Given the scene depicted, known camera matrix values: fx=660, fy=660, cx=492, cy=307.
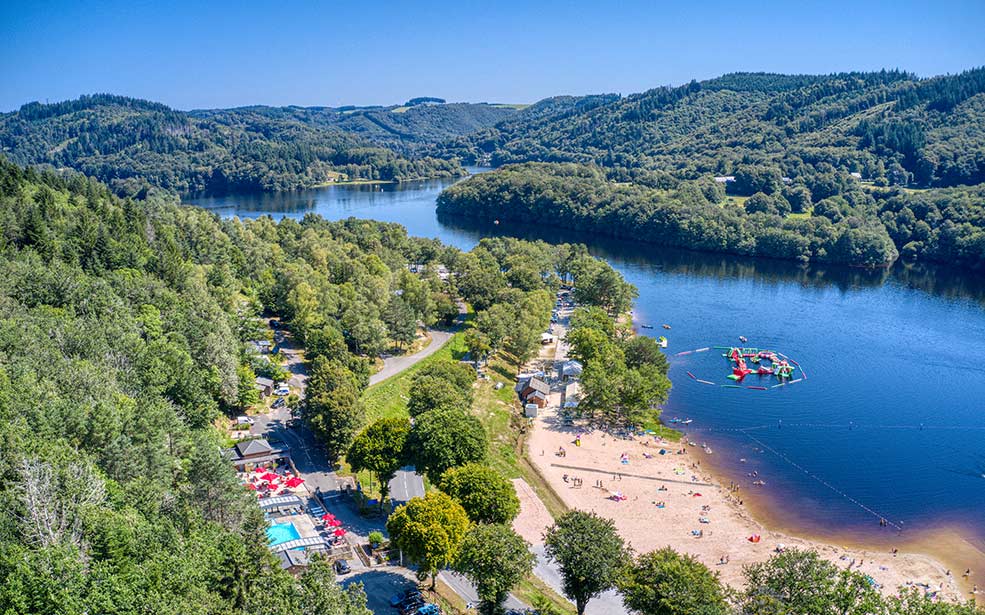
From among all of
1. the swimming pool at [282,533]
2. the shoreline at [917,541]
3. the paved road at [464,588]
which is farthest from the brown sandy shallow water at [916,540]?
the swimming pool at [282,533]

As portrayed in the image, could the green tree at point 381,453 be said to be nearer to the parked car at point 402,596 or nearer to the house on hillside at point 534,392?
the parked car at point 402,596

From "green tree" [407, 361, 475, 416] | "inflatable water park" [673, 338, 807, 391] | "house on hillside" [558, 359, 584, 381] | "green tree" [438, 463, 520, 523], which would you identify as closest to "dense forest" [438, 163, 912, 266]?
"inflatable water park" [673, 338, 807, 391]

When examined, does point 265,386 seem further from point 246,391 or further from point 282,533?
point 282,533

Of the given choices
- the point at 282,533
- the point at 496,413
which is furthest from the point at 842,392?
the point at 282,533

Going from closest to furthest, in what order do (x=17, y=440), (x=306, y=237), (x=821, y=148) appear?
1. (x=17, y=440)
2. (x=306, y=237)
3. (x=821, y=148)

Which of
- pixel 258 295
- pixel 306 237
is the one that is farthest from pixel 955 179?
pixel 258 295

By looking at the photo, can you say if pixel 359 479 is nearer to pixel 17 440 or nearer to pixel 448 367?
pixel 448 367

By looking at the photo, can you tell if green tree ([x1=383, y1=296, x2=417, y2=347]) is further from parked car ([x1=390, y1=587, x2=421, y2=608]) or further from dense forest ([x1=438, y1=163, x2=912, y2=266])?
dense forest ([x1=438, y1=163, x2=912, y2=266])
